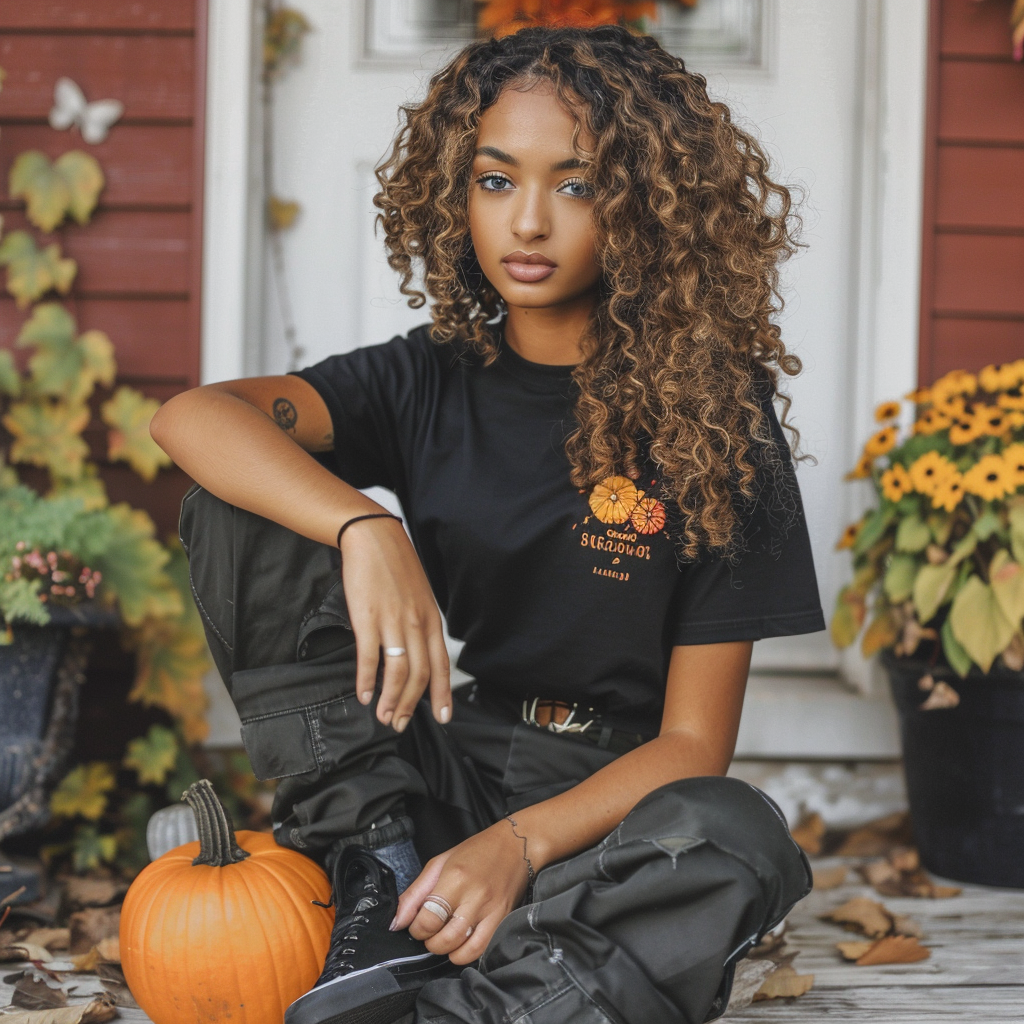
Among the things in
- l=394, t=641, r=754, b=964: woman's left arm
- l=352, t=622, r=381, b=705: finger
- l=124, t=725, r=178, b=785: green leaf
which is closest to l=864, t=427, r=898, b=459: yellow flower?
l=394, t=641, r=754, b=964: woman's left arm

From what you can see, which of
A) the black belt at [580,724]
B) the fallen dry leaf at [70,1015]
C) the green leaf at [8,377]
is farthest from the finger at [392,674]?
the green leaf at [8,377]

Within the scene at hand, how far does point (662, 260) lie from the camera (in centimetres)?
155

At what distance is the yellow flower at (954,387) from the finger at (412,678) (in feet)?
4.51

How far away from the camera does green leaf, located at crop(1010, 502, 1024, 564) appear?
196cm

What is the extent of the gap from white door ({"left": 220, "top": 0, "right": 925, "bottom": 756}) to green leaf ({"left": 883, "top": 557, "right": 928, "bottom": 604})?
15.9 inches

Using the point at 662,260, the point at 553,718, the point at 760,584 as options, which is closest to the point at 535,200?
the point at 662,260

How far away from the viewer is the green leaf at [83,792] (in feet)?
7.22

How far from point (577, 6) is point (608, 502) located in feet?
5.01

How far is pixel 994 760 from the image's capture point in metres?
2.01

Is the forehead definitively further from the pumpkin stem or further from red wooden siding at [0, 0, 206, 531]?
red wooden siding at [0, 0, 206, 531]

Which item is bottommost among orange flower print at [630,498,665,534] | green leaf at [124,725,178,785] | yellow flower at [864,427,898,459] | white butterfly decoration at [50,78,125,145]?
green leaf at [124,725,178,785]

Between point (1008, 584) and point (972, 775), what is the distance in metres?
0.38

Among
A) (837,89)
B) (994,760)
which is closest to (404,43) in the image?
(837,89)

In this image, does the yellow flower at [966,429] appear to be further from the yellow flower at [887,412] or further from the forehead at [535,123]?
the forehead at [535,123]
